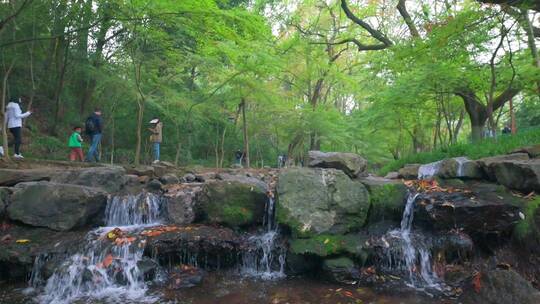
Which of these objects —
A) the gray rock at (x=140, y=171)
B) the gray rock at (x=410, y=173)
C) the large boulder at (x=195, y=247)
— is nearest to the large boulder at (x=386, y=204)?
the large boulder at (x=195, y=247)

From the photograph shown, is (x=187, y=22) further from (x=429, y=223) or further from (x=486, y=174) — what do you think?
(x=486, y=174)

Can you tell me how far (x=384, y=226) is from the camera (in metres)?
7.01

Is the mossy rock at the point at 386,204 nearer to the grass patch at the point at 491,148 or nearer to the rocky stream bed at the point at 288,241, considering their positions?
the rocky stream bed at the point at 288,241

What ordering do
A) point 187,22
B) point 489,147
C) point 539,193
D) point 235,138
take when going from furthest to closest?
point 235,138 → point 489,147 → point 187,22 → point 539,193

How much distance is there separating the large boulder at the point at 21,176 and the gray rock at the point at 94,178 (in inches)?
13.8

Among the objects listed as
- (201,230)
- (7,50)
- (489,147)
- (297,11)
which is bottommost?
(201,230)

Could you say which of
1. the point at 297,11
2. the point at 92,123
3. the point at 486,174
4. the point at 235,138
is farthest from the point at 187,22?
the point at 235,138

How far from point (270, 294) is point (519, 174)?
5.18m

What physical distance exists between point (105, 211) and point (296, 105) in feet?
48.4

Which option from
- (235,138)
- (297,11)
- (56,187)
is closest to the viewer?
(56,187)

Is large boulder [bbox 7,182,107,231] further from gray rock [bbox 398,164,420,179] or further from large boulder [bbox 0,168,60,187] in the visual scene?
gray rock [bbox 398,164,420,179]

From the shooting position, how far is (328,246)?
6047 millimetres

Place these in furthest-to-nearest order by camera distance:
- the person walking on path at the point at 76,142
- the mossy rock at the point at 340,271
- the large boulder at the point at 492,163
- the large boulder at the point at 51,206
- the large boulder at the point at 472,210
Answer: the person walking on path at the point at 76,142 → the large boulder at the point at 492,163 → the large boulder at the point at 51,206 → the large boulder at the point at 472,210 → the mossy rock at the point at 340,271

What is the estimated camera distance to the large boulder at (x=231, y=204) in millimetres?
7035
